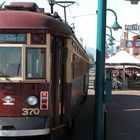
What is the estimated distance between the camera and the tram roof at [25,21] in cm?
1075

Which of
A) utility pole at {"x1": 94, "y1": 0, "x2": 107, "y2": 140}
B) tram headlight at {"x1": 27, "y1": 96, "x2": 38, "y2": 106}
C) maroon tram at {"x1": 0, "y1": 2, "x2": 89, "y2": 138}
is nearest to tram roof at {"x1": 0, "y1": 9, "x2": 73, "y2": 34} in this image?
maroon tram at {"x1": 0, "y1": 2, "x2": 89, "y2": 138}

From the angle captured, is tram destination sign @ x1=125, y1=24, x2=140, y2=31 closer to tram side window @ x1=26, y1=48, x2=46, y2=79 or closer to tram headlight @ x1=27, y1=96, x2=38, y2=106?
tram side window @ x1=26, y1=48, x2=46, y2=79

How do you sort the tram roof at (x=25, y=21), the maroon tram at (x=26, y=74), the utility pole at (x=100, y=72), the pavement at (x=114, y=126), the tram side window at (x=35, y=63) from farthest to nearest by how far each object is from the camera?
the pavement at (x=114, y=126) → the utility pole at (x=100, y=72) → the tram roof at (x=25, y=21) → the tram side window at (x=35, y=63) → the maroon tram at (x=26, y=74)

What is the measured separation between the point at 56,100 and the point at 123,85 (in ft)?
117

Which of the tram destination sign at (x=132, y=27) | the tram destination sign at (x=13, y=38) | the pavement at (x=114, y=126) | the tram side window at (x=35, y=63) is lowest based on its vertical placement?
the pavement at (x=114, y=126)

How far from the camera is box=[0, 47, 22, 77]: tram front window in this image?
1059cm

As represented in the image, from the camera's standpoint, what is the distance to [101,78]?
43.1 feet

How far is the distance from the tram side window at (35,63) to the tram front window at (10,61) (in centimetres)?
19

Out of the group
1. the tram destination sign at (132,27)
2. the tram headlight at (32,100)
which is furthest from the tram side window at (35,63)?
the tram destination sign at (132,27)

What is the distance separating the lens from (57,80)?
38.0 feet

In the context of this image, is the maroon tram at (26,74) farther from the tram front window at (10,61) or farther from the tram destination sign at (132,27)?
the tram destination sign at (132,27)

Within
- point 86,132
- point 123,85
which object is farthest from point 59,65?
point 123,85

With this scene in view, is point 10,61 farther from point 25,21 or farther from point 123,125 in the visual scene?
point 123,125

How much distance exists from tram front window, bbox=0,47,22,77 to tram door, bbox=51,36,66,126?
2.87 feet
